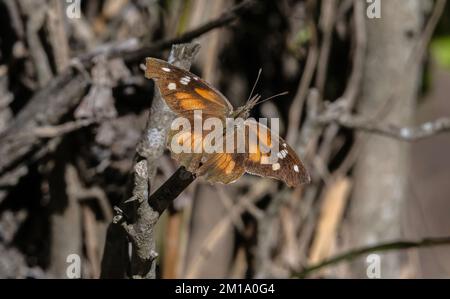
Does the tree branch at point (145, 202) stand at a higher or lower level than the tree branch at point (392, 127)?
lower

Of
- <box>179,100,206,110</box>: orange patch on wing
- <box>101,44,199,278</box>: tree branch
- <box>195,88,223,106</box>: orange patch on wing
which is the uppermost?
<box>195,88,223,106</box>: orange patch on wing

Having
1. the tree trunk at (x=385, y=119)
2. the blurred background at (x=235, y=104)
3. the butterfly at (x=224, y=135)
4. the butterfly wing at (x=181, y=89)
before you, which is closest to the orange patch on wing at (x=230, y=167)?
the butterfly at (x=224, y=135)

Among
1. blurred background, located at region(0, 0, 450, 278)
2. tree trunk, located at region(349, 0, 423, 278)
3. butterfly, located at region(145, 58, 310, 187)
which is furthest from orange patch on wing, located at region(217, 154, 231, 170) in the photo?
tree trunk, located at region(349, 0, 423, 278)

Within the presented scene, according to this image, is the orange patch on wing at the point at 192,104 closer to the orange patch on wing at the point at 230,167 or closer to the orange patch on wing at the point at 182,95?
the orange patch on wing at the point at 182,95

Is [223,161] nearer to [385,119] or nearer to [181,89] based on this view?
[181,89]

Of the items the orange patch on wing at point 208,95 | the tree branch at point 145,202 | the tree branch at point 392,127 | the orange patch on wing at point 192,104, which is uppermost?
the tree branch at point 392,127

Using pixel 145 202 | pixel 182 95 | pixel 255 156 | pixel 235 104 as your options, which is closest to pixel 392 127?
pixel 235 104

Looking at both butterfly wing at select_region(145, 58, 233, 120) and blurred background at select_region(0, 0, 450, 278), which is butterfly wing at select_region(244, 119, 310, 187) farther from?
blurred background at select_region(0, 0, 450, 278)
